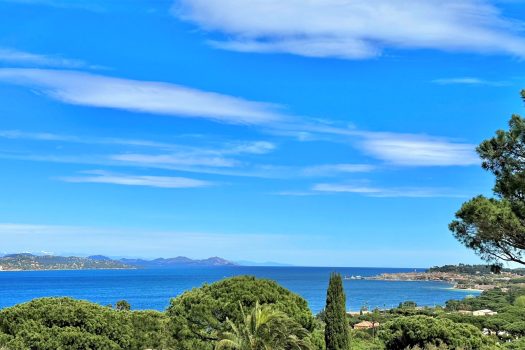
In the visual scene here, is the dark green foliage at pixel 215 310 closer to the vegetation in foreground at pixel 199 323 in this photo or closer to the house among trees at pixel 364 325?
the vegetation in foreground at pixel 199 323

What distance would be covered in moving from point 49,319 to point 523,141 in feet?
55.3

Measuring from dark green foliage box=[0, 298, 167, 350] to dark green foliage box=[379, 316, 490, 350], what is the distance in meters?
14.6

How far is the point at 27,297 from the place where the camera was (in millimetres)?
119562

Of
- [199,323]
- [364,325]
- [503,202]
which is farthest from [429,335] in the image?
[364,325]

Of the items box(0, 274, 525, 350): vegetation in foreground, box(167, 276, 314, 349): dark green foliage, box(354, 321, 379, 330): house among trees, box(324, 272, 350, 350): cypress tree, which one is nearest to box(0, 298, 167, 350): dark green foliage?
box(0, 274, 525, 350): vegetation in foreground

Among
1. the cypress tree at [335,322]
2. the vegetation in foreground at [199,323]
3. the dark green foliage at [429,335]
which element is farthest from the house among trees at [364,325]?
the cypress tree at [335,322]

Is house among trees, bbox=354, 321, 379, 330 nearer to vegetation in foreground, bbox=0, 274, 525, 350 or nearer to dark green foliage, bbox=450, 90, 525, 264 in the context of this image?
vegetation in foreground, bbox=0, 274, 525, 350

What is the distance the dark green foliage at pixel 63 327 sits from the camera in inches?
751

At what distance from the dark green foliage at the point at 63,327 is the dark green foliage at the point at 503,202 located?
1371cm

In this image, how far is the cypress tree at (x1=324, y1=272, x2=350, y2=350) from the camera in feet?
76.1

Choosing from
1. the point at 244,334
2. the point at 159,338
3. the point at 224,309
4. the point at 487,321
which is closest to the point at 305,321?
the point at 224,309

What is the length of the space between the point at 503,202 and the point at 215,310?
1239cm

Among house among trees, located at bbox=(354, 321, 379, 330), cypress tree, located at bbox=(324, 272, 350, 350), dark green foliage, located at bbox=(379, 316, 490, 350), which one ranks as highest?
cypress tree, located at bbox=(324, 272, 350, 350)

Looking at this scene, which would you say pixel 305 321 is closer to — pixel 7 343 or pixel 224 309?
pixel 224 309
